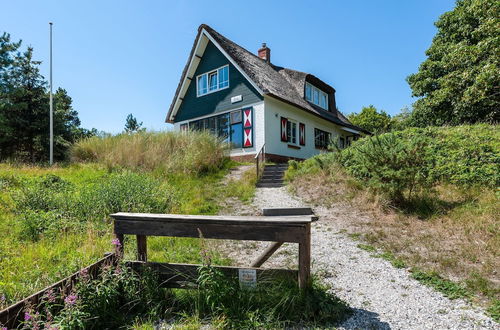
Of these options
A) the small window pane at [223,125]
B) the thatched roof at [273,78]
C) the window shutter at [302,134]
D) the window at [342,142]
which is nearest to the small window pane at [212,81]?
the thatched roof at [273,78]

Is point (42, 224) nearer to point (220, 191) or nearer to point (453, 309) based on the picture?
point (220, 191)

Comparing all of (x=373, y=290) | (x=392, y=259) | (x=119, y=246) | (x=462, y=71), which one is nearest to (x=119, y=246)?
(x=119, y=246)

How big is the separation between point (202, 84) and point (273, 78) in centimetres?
434

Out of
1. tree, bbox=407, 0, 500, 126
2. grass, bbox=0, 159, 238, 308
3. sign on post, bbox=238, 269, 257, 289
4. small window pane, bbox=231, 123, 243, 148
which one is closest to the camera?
sign on post, bbox=238, 269, 257, 289

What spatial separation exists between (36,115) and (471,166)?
25581 millimetres

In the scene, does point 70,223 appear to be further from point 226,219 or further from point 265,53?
point 265,53

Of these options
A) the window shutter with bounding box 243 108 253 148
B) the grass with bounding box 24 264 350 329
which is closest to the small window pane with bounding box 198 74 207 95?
the window shutter with bounding box 243 108 253 148

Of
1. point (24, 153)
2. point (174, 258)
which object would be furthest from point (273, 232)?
point (24, 153)

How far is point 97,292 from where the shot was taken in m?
2.65

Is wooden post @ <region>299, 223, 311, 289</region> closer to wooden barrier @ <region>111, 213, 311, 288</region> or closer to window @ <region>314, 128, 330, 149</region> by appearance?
wooden barrier @ <region>111, 213, 311, 288</region>

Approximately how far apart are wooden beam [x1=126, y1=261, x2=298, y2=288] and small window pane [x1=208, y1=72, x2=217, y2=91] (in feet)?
48.8

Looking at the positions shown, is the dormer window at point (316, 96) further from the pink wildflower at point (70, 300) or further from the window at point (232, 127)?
the pink wildflower at point (70, 300)

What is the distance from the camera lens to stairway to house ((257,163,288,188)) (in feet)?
34.4

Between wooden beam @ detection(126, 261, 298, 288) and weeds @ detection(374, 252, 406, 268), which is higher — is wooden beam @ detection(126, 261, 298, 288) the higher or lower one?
the higher one
